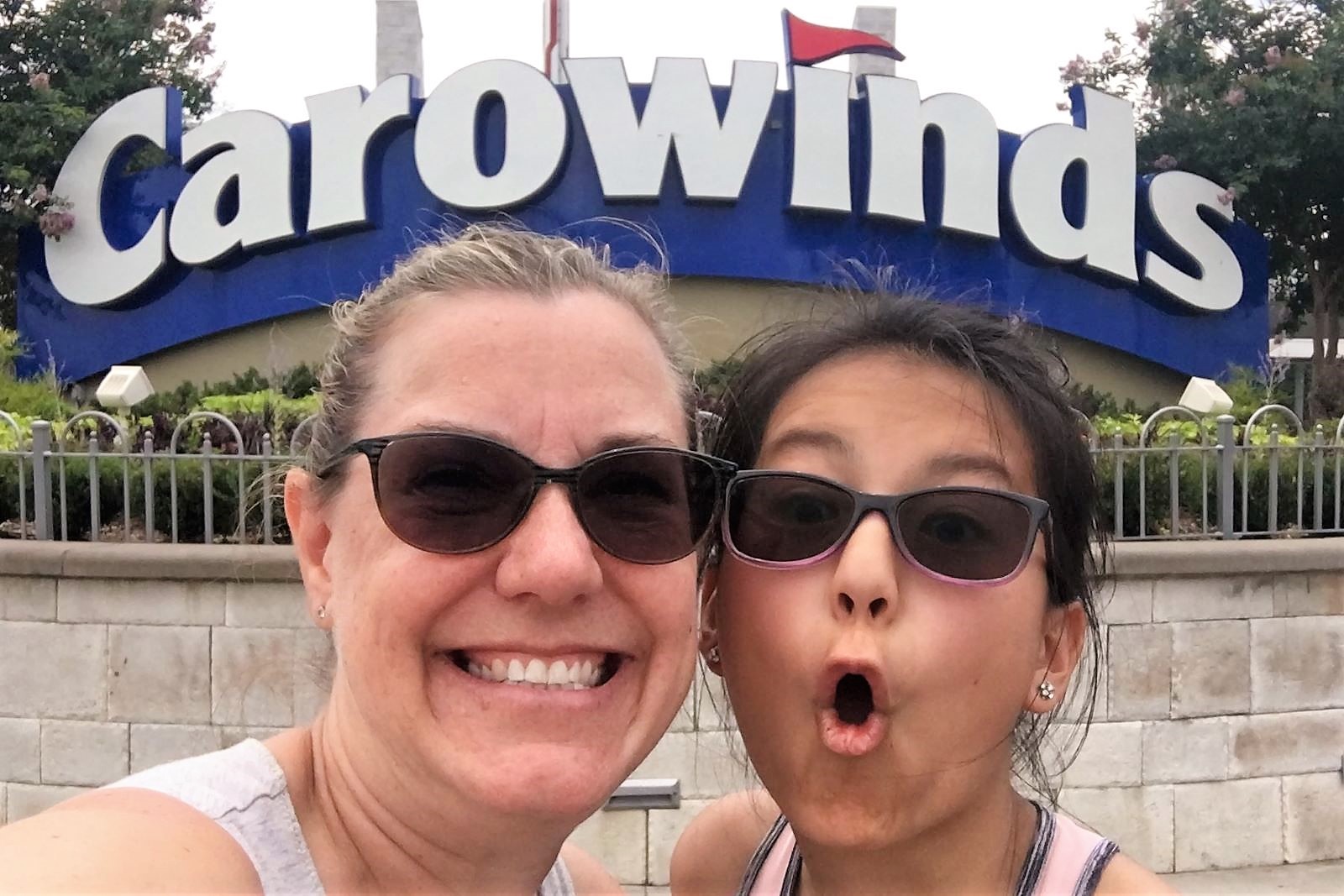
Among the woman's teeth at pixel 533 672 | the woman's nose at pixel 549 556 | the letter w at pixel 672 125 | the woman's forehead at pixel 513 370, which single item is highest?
the letter w at pixel 672 125

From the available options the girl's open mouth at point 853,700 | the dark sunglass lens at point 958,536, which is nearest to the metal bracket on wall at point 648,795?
the girl's open mouth at point 853,700

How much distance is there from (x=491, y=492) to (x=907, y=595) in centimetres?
56

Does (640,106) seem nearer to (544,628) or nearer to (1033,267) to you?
(1033,267)

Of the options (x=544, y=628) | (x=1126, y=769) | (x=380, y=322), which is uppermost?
(x=380, y=322)

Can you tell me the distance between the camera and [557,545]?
1162mm

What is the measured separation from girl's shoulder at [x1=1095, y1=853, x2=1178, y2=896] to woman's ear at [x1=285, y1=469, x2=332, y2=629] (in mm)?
1097

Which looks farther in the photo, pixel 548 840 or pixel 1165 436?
pixel 1165 436

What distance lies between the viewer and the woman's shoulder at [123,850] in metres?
0.99

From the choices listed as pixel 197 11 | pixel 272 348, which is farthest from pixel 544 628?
pixel 197 11

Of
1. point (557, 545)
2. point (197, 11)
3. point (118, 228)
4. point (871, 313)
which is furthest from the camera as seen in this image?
point (197, 11)

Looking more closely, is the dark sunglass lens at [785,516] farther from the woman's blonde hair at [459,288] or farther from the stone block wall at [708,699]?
the stone block wall at [708,699]

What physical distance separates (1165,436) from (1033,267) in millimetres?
4524

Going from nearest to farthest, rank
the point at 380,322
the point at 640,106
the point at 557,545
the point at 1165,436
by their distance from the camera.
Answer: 1. the point at 557,545
2. the point at 380,322
3. the point at 1165,436
4. the point at 640,106

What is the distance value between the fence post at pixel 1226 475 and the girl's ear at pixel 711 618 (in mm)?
4443
